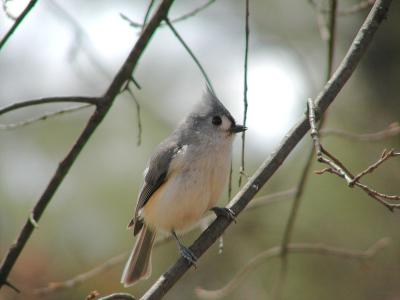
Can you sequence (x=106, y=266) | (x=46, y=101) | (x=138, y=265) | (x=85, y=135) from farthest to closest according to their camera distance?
1. (x=138, y=265)
2. (x=106, y=266)
3. (x=85, y=135)
4. (x=46, y=101)

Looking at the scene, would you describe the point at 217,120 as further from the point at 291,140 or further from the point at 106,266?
the point at 291,140

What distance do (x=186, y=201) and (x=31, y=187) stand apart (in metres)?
2.05

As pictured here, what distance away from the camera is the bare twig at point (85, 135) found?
3043 millimetres

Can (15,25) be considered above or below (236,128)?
above

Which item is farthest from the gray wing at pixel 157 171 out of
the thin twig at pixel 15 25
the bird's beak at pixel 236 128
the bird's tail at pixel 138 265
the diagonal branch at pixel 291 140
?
the thin twig at pixel 15 25

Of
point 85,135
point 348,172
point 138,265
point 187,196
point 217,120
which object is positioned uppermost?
point 348,172

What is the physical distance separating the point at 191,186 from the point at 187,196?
6 cm

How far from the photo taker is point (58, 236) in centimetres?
512

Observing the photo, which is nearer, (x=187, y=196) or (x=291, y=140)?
(x=291, y=140)

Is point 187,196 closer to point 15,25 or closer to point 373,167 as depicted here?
point 15,25

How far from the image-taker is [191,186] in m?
3.76

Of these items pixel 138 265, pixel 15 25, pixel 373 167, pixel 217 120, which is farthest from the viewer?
pixel 138 265

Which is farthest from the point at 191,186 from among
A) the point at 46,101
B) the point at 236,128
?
the point at 46,101

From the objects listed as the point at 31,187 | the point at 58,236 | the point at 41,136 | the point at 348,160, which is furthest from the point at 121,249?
the point at 348,160
